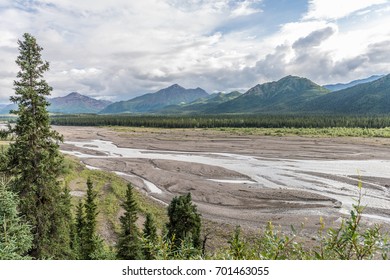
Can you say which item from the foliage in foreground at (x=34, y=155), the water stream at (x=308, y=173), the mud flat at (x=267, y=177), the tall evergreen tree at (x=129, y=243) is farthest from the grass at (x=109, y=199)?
the foliage in foreground at (x=34, y=155)

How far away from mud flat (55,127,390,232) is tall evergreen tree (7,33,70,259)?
1700 centimetres

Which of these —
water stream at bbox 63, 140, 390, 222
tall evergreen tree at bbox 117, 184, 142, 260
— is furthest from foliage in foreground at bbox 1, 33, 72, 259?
water stream at bbox 63, 140, 390, 222

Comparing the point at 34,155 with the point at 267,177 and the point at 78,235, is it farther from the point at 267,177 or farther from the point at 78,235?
the point at 267,177

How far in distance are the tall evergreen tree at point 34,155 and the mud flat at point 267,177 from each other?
17.0m

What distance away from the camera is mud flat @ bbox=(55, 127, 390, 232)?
30580 mm

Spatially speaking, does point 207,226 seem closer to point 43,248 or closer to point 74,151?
point 43,248

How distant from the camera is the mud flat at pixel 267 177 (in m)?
30.6

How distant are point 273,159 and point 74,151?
2066 inches

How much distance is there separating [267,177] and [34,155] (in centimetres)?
3677

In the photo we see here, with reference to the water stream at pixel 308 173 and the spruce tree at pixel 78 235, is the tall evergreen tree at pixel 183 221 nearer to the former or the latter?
the spruce tree at pixel 78 235

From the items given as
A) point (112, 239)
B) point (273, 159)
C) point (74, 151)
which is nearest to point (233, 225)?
point (112, 239)

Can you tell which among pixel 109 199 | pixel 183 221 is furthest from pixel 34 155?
pixel 109 199

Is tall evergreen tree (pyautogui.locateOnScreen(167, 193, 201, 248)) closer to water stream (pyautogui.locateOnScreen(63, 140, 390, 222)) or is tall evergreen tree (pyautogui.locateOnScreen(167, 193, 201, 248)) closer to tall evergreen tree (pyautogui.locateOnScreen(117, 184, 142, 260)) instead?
tall evergreen tree (pyautogui.locateOnScreen(117, 184, 142, 260))

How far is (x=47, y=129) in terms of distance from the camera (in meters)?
13.0
